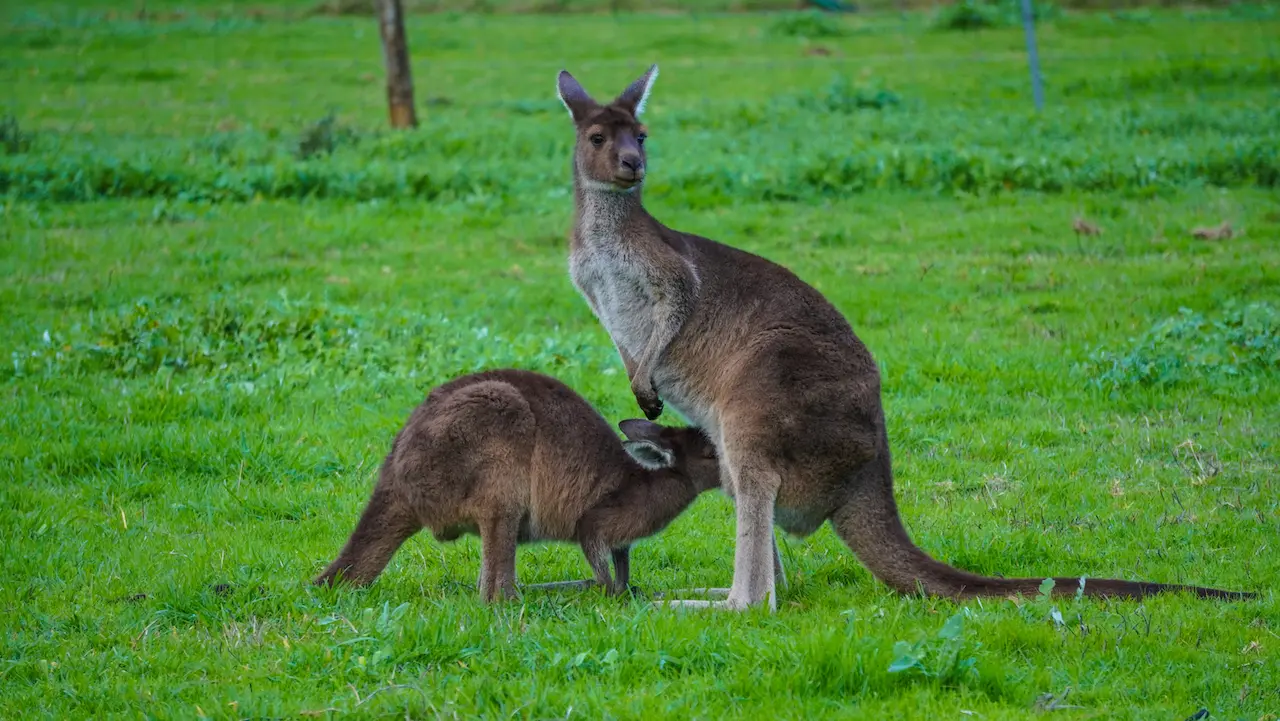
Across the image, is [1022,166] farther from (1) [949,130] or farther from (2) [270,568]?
(2) [270,568]

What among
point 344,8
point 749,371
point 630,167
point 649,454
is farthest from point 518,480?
point 344,8

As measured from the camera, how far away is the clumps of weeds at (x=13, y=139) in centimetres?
1595

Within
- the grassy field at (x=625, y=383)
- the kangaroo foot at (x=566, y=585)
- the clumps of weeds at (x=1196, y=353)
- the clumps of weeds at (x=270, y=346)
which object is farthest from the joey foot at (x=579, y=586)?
the clumps of weeds at (x=1196, y=353)

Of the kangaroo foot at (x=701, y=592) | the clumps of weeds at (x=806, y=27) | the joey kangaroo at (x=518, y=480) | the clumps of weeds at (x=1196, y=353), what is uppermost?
the clumps of weeds at (x=806, y=27)

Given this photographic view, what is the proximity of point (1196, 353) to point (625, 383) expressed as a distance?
3.62 meters

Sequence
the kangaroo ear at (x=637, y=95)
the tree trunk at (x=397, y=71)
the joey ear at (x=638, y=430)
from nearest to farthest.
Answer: the joey ear at (x=638, y=430) → the kangaroo ear at (x=637, y=95) → the tree trunk at (x=397, y=71)

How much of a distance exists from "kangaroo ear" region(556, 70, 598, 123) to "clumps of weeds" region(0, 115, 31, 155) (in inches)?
463

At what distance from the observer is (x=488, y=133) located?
1711cm

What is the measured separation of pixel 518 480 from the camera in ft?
17.5

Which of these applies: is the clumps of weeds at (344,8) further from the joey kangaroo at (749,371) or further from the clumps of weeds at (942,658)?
the clumps of weeds at (942,658)

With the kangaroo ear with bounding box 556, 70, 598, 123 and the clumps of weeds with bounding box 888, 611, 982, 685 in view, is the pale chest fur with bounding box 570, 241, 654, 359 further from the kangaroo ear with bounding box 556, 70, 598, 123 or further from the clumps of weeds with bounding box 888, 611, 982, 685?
the clumps of weeds with bounding box 888, 611, 982, 685

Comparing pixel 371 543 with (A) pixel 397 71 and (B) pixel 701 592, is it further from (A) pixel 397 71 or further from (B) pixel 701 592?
(A) pixel 397 71

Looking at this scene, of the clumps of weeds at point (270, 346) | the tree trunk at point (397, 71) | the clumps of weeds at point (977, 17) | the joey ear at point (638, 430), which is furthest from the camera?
the clumps of weeds at point (977, 17)

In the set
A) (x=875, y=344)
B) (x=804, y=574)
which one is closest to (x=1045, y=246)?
(x=875, y=344)
